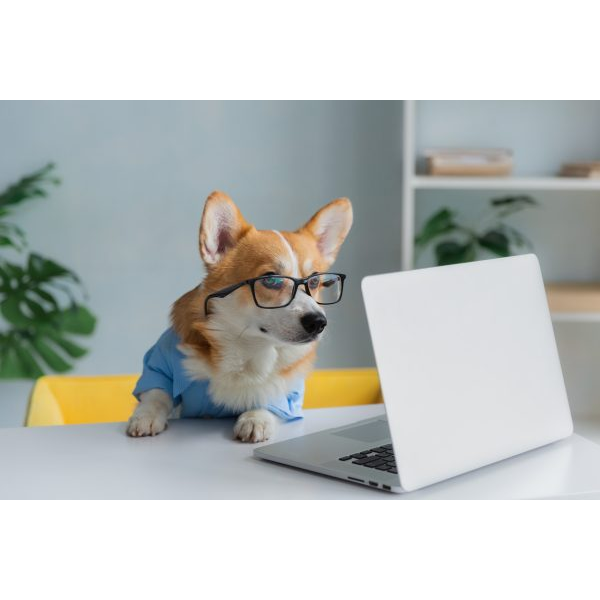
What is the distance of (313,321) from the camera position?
49.1 inches

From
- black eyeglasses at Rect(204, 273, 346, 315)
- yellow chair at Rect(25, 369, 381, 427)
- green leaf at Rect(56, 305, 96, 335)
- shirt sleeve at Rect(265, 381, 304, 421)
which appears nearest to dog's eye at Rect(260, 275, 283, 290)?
black eyeglasses at Rect(204, 273, 346, 315)

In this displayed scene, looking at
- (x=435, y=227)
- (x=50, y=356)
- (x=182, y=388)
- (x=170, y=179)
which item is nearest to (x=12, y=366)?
(x=50, y=356)

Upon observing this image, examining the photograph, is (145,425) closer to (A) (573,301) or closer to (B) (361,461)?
(B) (361,461)

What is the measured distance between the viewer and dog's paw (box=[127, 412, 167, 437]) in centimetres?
128

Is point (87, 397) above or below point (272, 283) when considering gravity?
below

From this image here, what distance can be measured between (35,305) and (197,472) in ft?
6.17

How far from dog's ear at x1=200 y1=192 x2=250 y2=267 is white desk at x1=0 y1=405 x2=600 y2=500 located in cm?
29

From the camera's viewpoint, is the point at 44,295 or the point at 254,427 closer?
the point at 254,427

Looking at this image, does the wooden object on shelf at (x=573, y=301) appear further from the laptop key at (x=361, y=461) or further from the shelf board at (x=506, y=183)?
the laptop key at (x=361, y=461)

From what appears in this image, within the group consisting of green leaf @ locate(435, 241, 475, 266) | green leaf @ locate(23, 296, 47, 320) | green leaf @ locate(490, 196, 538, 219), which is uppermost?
green leaf @ locate(490, 196, 538, 219)

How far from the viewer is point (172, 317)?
1.44 m

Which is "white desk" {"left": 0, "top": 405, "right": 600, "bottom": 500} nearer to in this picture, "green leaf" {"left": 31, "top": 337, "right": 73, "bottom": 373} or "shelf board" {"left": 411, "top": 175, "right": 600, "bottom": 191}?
"shelf board" {"left": 411, "top": 175, "right": 600, "bottom": 191}

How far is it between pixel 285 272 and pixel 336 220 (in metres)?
0.14

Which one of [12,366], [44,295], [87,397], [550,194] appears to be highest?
[550,194]
